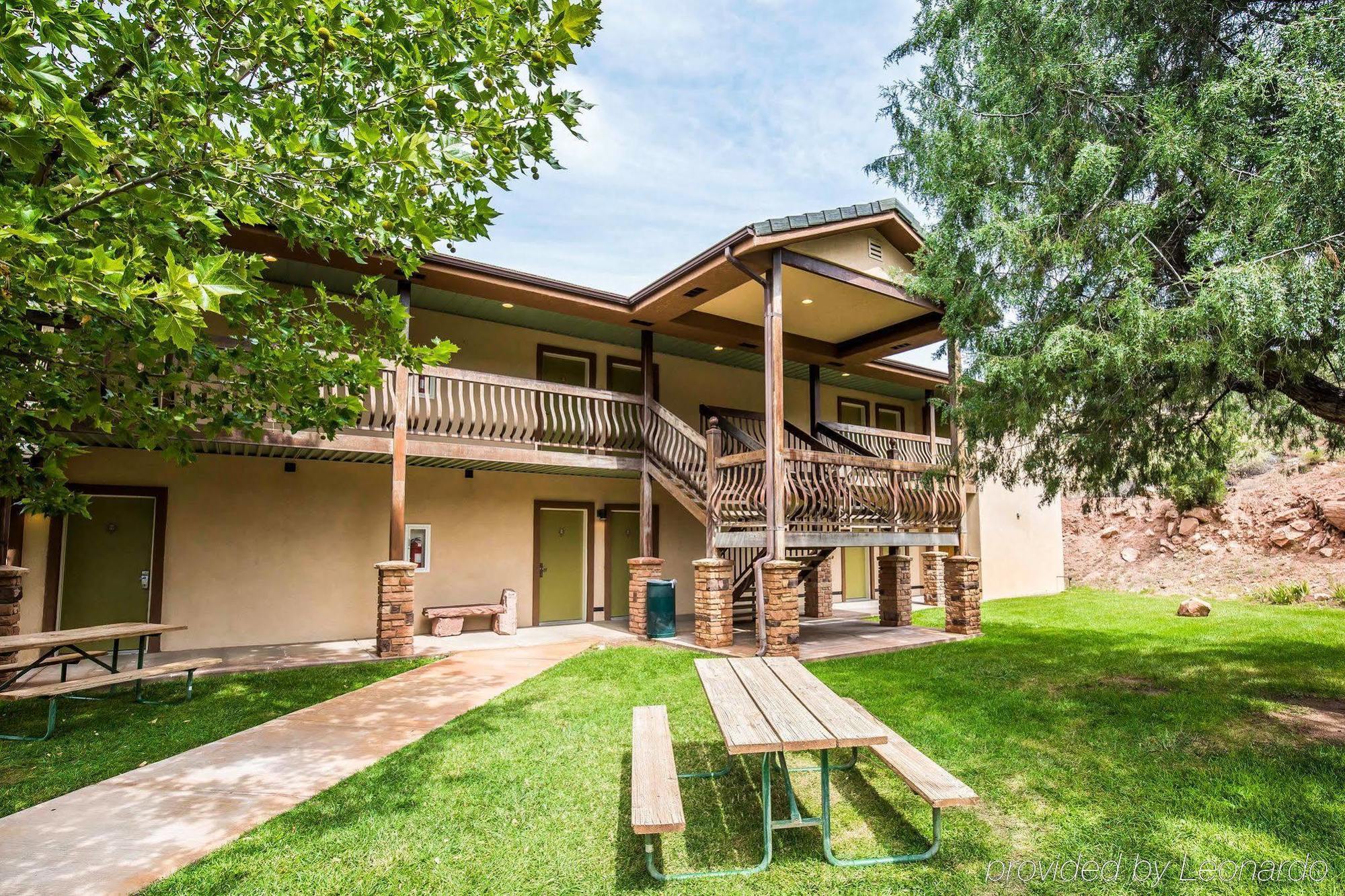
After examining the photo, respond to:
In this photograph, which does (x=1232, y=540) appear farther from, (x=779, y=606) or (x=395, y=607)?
(x=395, y=607)

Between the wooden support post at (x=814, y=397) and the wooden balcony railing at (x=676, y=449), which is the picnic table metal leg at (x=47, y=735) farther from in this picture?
the wooden support post at (x=814, y=397)

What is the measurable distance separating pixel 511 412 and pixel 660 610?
148 inches

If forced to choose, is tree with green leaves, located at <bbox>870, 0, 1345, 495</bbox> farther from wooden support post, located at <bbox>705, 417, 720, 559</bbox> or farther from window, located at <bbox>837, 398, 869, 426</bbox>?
window, located at <bbox>837, 398, 869, 426</bbox>

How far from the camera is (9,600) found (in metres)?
6.71

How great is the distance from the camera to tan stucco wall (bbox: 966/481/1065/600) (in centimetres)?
1580

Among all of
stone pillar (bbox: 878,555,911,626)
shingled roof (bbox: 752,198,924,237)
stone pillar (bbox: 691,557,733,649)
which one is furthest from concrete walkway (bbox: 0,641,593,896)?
stone pillar (bbox: 878,555,911,626)

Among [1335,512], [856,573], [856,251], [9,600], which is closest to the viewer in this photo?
[9,600]

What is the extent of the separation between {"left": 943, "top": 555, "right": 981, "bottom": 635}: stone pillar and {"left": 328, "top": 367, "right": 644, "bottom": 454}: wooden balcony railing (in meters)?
4.95

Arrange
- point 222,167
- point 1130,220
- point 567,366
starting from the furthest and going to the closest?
point 567,366 < point 1130,220 < point 222,167

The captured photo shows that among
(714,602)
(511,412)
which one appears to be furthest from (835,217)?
(511,412)

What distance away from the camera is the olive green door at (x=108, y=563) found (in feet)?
26.0

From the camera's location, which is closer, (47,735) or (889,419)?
(47,735)

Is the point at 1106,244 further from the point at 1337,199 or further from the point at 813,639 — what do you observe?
the point at 813,639

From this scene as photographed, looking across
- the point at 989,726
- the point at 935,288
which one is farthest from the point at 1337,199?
the point at 989,726
